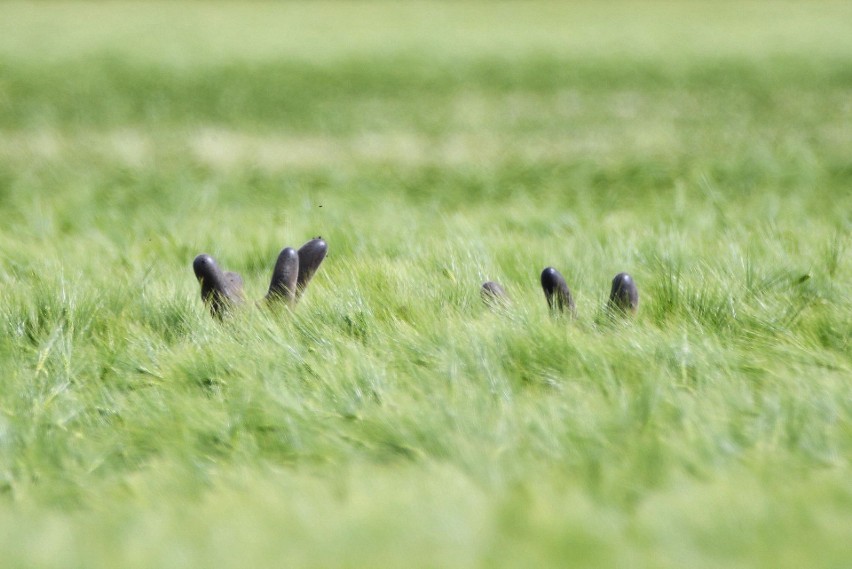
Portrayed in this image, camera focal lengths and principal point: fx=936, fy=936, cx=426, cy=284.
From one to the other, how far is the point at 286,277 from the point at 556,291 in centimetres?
68

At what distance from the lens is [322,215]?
400 cm

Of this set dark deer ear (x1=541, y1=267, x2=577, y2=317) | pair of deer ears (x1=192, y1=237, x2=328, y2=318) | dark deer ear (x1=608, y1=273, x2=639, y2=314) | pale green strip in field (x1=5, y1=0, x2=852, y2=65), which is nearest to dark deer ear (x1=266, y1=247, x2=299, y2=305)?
pair of deer ears (x1=192, y1=237, x2=328, y2=318)

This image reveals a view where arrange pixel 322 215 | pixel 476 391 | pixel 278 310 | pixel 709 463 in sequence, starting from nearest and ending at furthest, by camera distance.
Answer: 1. pixel 709 463
2. pixel 476 391
3. pixel 278 310
4. pixel 322 215

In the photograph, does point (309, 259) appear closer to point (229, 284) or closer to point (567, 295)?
point (229, 284)

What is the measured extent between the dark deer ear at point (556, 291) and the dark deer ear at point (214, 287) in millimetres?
783

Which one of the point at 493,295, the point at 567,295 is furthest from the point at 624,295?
the point at 493,295

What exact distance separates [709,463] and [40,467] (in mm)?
1215

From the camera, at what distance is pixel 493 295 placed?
237cm

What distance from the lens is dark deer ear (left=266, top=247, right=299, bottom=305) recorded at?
94.0 inches

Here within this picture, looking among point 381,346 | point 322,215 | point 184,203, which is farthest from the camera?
point 184,203

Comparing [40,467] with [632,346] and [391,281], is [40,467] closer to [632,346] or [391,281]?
[391,281]

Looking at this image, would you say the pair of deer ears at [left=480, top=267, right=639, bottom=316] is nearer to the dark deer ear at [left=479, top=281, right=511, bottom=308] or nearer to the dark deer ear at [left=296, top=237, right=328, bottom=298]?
the dark deer ear at [left=479, top=281, right=511, bottom=308]

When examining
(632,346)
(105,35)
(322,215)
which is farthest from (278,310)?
(105,35)

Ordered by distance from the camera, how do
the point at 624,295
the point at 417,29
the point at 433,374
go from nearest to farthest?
1. the point at 433,374
2. the point at 624,295
3. the point at 417,29
